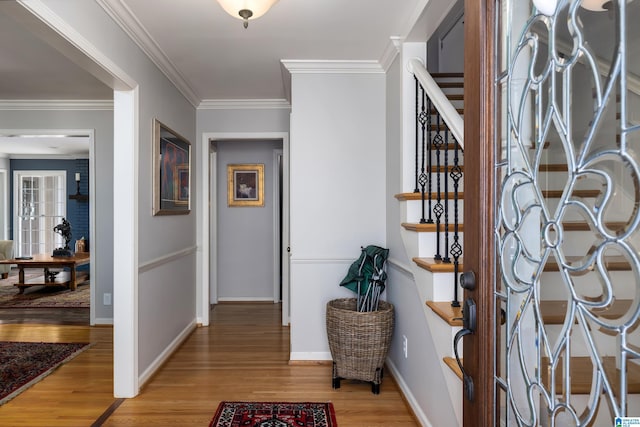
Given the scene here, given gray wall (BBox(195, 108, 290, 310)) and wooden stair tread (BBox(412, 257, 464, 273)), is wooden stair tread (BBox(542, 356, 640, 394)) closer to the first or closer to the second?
wooden stair tread (BBox(412, 257, 464, 273))

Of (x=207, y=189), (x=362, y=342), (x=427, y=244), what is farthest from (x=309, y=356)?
(x=207, y=189)

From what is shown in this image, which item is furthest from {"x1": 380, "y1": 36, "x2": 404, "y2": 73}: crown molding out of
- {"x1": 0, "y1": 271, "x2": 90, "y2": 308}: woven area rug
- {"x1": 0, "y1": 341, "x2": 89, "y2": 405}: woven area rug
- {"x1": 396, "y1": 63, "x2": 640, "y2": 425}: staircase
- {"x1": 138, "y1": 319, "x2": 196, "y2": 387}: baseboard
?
{"x1": 0, "y1": 271, "x2": 90, "y2": 308}: woven area rug

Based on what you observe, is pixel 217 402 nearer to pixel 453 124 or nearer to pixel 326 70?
pixel 453 124

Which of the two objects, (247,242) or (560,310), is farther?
(247,242)

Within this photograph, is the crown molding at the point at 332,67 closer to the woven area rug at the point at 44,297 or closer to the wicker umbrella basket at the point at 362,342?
the wicker umbrella basket at the point at 362,342

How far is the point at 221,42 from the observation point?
114 inches

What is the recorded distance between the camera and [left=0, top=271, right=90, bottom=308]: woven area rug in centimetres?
530

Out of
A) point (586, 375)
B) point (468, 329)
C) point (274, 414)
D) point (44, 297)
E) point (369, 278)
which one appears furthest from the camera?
point (44, 297)

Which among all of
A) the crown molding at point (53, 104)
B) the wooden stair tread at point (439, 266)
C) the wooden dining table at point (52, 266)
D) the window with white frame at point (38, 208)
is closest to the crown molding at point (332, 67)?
the wooden stair tread at point (439, 266)

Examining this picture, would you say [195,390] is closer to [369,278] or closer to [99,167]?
[369,278]

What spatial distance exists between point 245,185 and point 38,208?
5744mm

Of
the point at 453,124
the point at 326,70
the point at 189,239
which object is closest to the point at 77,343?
the point at 189,239

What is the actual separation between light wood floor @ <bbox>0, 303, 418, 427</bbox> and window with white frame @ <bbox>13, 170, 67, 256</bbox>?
5425 mm

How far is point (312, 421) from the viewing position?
2.40 metres
